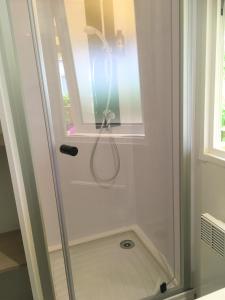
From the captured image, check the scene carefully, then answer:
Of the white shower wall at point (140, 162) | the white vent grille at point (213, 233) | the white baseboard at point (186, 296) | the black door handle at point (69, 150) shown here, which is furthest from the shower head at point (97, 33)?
the white baseboard at point (186, 296)

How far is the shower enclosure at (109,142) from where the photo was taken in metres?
1.51

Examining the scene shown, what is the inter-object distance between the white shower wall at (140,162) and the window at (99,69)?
5.2 inches

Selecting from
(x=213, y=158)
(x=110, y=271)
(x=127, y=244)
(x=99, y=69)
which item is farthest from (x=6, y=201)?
(x=213, y=158)

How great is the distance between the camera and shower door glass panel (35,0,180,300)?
163 cm

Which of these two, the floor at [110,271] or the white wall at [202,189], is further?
the floor at [110,271]

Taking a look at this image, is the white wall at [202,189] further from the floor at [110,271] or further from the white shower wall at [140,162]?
the floor at [110,271]

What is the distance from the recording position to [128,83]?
80.4 inches

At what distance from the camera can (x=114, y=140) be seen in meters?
2.10

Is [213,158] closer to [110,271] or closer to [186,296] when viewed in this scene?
[186,296]

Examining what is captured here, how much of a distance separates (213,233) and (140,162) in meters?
0.89

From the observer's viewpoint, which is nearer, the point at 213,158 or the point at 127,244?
the point at 213,158

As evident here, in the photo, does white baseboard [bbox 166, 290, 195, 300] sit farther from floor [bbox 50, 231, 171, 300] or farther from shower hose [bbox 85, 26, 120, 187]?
shower hose [bbox 85, 26, 120, 187]

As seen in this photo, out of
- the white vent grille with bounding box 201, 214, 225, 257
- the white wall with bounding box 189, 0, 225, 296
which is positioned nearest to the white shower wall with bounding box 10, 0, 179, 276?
the white wall with bounding box 189, 0, 225, 296

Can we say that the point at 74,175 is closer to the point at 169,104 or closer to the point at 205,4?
the point at 169,104
